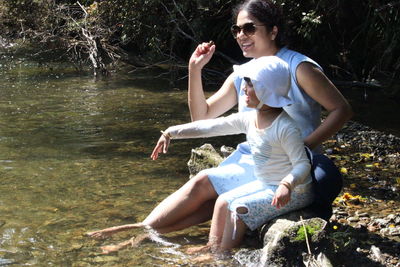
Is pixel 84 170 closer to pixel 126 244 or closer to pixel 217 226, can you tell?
pixel 126 244

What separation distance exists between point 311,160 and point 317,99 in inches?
16.8

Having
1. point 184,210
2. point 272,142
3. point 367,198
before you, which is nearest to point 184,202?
point 184,210

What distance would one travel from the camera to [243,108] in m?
4.04

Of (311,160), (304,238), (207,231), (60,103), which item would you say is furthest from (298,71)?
(60,103)

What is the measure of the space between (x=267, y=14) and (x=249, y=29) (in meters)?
0.15

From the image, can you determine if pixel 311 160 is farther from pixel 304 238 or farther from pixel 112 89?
pixel 112 89

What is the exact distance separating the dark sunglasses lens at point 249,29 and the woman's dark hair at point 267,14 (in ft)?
0.19

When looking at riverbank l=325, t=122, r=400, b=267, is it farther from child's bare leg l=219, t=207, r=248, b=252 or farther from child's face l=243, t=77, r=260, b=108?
child's face l=243, t=77, r=260, b=108

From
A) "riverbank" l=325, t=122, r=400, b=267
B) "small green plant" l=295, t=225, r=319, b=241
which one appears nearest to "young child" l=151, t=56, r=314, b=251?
"small green plant" l=295, t=225, r=319, b=241

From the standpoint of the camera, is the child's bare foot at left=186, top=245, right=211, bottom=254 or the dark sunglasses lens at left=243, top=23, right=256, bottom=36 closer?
the child's bare foot at left=186, top=245, right=211, bottom=254

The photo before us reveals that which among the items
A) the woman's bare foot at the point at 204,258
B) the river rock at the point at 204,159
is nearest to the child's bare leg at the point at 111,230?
the woman's bare foot at the point at 204,258

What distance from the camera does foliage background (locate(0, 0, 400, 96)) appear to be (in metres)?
9.18

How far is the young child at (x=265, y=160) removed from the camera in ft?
11.4

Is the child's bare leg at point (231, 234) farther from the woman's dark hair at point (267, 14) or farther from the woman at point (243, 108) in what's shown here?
the woman's dark hair at point (267, 14)
